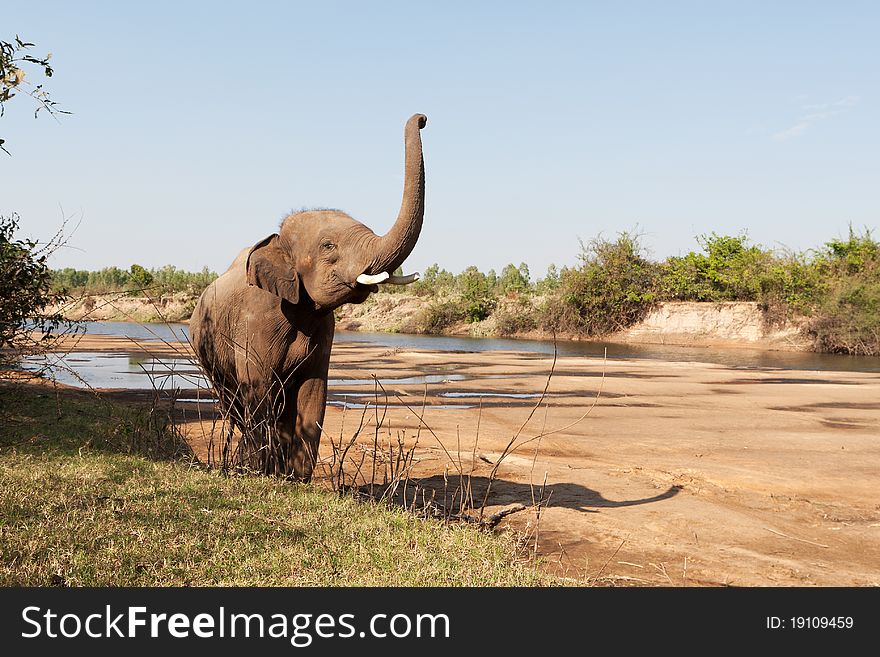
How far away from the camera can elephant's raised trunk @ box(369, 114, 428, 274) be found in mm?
6445

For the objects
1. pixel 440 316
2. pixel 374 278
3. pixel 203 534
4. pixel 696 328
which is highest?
pixel 374 278

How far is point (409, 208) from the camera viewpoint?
6.50 meters

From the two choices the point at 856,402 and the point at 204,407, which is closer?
the point at 204,407

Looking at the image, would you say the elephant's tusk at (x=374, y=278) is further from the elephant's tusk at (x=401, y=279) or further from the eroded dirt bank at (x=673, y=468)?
the eroded dirt bank at (x=673, y=468)

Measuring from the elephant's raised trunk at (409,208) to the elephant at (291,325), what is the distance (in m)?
0.23

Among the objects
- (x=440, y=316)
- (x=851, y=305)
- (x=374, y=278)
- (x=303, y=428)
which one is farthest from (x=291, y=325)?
(x=440, y=316)

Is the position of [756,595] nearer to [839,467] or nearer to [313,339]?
[313,339]

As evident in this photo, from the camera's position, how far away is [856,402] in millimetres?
17109

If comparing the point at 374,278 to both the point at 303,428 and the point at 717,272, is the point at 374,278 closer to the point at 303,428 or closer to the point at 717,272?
the point at 303,428

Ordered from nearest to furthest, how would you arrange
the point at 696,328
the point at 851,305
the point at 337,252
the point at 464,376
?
1. the point at 337,252
2. the point at 464,376
3. the point at 851,305
4. the point at 696,328

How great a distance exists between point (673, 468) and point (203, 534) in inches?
251

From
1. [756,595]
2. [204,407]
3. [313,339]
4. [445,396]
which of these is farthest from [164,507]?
[445,396]

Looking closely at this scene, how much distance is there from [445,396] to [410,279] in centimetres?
1076

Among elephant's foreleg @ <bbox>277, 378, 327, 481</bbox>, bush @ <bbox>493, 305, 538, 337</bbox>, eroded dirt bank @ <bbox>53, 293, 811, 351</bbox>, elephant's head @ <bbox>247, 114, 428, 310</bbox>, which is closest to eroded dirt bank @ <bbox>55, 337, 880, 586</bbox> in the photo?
elephant's foreleg @ <bbox>277, 378, 327, 481</bbox>
